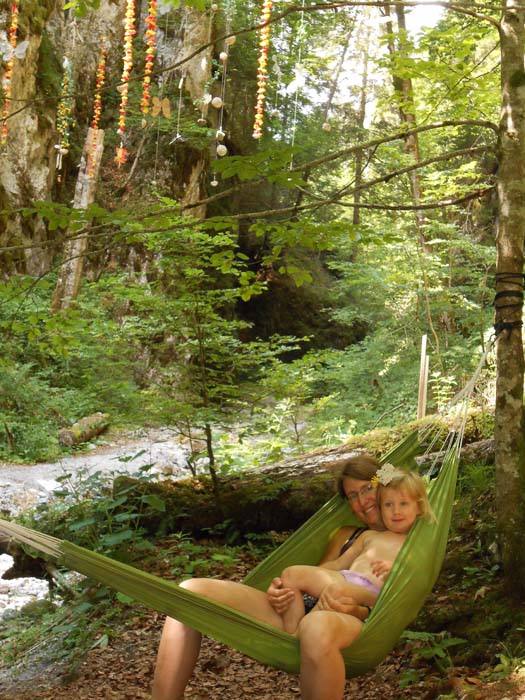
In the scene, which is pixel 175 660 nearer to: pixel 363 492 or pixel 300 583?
pixel 300 583

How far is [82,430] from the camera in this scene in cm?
654

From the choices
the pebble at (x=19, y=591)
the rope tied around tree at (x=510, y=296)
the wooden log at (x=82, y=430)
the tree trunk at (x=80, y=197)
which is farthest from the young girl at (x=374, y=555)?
the tree trunk at (x=80, y=197)

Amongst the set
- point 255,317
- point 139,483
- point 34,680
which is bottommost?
point 34,680

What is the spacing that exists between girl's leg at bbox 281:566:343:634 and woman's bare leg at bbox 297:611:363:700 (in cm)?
17

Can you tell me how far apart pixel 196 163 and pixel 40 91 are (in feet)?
7.15

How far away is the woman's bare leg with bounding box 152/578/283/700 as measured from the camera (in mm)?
1442

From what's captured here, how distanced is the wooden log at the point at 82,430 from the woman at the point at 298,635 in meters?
4.75

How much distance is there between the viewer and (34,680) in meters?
2.11

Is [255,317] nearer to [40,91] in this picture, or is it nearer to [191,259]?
[40,91]

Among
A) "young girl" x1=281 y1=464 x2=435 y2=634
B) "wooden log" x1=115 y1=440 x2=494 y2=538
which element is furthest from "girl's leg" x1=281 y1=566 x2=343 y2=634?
"wooden log" x1=115 y1=440 x2=494 y2=538

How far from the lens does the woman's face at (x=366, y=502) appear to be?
5.92 ft

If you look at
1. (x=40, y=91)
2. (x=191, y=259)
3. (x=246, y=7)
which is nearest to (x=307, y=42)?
(x=246, y=7)

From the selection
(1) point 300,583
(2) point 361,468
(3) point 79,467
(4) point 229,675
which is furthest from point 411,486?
(3) point 79,467

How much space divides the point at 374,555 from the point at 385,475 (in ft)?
0.68
